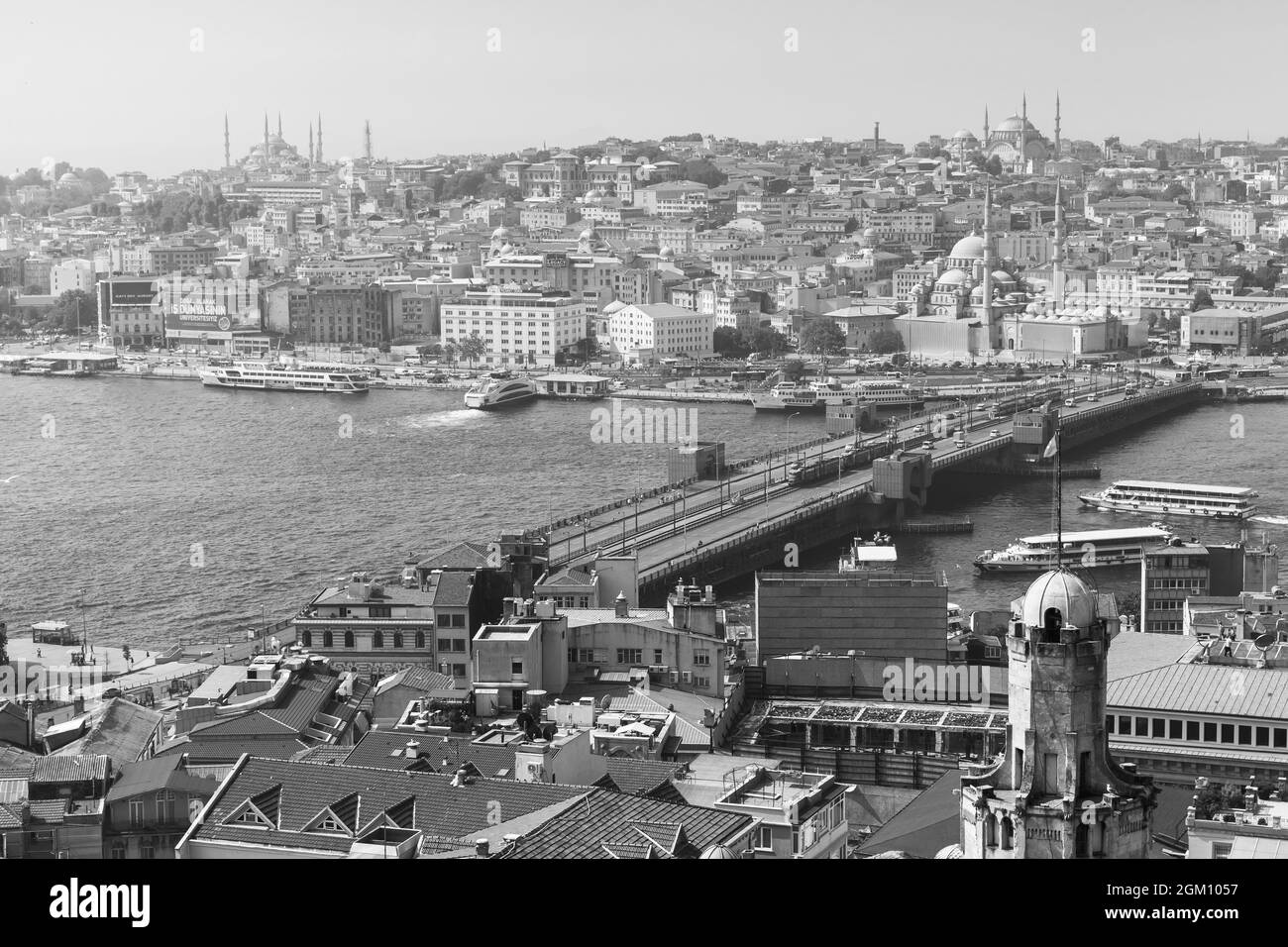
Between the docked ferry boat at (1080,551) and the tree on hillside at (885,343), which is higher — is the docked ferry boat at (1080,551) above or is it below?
below

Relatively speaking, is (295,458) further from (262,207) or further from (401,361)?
(262,207)

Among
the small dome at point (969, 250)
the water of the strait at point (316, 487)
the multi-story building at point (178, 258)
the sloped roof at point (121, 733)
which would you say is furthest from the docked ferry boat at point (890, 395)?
the sloped roof at point (121, 733)

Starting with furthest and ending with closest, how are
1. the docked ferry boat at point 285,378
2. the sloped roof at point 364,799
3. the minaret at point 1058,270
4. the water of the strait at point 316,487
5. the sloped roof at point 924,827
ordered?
the minaret at point 1058,270, the docked ferry boat at point 285,378, the water of the strait at point 316,487, the sloped roof at point 924,827, the sloped roof at point 364,799

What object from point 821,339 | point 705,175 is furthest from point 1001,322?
point 705,175

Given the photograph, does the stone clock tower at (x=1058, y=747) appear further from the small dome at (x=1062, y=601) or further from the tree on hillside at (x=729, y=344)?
the tree on hillside at (x=729, y=344)

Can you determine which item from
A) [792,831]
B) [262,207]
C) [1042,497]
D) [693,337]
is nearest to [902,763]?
[792,831]

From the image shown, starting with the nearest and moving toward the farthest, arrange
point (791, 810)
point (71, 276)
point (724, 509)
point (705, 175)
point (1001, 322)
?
point (791, 810), point (724, 509), point (1001, 322), point (71, 276), point (705, 175)

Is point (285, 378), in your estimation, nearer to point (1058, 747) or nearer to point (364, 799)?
point (364, 799)
